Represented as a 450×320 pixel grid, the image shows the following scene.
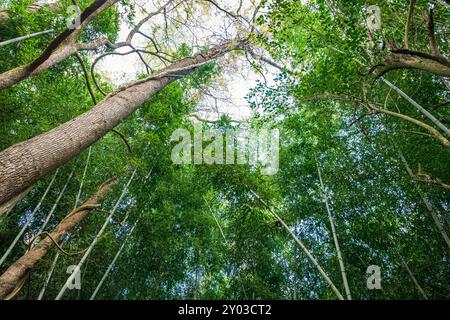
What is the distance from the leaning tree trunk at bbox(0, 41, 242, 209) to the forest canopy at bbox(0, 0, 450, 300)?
0.06 metres

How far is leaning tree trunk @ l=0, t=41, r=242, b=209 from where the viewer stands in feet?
4.98

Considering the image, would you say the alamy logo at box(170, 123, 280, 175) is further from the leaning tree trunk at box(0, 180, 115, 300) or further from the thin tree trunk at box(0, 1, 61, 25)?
the thin tree trunk at box(0, 1, 61, 25)

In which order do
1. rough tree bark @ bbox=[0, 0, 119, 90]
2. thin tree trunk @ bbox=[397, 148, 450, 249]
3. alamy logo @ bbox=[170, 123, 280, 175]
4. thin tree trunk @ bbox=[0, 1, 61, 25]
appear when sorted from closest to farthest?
rough tree bark @ bbox=[0, 0, 119, 90], thin tree trunk @ bbox=[397, 148, 450, 249], thin tree trunk @ bbox=[0, 1, 61, 25], alamy logo @ bbox=[170, 123, 280, 175]

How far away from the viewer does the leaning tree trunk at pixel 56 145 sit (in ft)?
4.98

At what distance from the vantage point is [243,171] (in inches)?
165

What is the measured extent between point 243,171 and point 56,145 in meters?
2.77

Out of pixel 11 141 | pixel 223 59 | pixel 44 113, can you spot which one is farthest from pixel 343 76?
pixel 11 141

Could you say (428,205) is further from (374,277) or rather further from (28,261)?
(28,261)

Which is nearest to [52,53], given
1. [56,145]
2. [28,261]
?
[56,145]

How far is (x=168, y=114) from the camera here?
16.2ft

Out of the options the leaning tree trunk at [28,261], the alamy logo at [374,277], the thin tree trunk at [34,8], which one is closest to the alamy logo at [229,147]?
the leaning tree trunk at [28,261]

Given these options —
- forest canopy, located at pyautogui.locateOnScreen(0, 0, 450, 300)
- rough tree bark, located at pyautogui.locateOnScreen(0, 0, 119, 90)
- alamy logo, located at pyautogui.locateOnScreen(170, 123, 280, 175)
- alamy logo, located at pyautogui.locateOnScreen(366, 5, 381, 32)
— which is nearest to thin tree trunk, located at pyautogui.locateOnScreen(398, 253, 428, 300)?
forest canopy, located at pyautogui.locateOnScreen(0, 0, 450, 300)

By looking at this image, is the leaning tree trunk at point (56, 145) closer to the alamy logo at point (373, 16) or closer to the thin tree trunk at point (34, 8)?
the alamy logo at point (373, 16)

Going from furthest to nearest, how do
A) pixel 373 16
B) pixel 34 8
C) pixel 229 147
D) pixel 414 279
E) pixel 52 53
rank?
pixel 229 147 → pixel 34 8 → pixel 414 279 → pixel 373 16 → pixel 52 53
